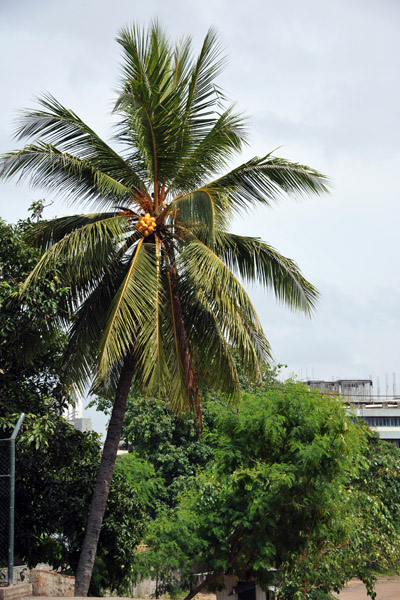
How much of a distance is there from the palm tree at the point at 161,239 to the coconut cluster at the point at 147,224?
0.02m

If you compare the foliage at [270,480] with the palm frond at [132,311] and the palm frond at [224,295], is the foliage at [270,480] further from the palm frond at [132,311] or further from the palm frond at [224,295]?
the palm frond at [132,311]

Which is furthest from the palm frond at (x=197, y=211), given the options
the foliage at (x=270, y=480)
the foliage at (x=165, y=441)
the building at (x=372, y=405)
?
the building at (x=372, y=405)

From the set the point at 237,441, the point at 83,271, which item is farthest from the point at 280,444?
the point at 83,271

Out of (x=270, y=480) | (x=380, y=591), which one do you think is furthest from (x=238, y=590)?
(x=380, y=591)

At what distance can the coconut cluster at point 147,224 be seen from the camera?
12648mm

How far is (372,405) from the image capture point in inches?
2739

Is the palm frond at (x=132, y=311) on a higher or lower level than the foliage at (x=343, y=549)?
higher

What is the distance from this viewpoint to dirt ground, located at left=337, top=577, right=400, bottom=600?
33.6 m

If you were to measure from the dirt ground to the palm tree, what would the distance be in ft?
82.7

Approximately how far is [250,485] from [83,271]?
19.6 feet

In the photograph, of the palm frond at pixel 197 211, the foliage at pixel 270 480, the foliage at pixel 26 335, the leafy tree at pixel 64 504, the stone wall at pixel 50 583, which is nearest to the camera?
the palm frond at pixel 197 211

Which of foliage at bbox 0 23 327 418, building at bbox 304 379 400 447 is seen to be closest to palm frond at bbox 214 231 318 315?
foliage at bbox 0 23 327 418

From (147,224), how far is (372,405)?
2413 inches

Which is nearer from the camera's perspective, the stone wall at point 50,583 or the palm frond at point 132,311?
the palm frond at point 132,311
